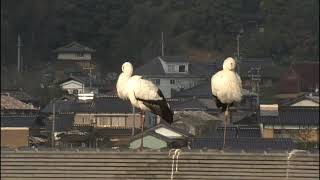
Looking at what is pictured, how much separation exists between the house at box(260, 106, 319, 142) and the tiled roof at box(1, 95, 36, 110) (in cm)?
312

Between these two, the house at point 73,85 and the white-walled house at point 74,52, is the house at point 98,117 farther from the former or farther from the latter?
the white-walled house at point 74,52

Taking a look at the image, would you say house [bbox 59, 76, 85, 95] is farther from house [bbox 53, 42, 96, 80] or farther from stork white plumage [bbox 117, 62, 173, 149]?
stork white plumage [bbox 117, 62, 173, 149]

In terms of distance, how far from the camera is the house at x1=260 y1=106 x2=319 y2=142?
7.60m

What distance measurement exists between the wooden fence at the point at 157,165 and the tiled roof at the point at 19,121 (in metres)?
4.76

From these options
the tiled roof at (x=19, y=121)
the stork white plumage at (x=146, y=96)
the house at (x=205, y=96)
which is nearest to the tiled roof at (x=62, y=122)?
the tiled roof at (x=19, y=121)

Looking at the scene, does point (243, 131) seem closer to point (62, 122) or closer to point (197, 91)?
point (62, 122)

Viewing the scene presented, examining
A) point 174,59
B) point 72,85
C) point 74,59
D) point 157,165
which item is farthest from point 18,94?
point 157,165

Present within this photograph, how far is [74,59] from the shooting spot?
13844mm

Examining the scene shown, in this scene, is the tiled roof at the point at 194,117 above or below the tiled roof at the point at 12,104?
below

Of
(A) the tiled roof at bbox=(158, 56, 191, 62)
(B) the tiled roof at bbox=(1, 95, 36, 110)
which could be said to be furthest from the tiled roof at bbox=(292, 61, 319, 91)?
(B) the tiled roof at bbox=(1, 95, 36, 110)

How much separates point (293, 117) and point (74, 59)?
661 cm

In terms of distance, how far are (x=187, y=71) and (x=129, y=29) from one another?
7.90 ft

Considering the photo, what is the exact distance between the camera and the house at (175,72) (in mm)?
12172

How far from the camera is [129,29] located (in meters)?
14.8
